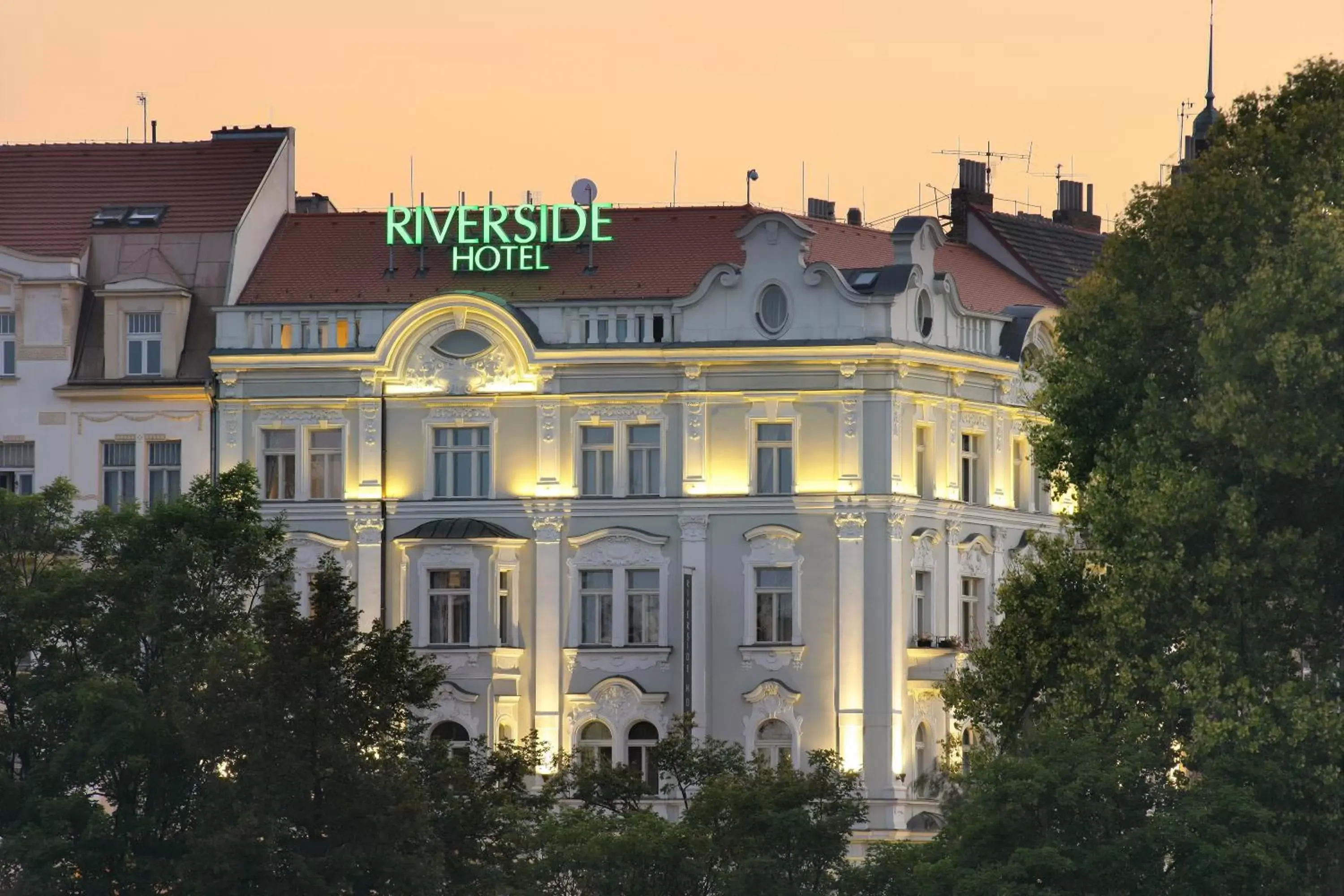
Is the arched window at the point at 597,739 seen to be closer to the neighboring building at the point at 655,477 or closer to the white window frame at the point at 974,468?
the neighboring building at the point at 655,477

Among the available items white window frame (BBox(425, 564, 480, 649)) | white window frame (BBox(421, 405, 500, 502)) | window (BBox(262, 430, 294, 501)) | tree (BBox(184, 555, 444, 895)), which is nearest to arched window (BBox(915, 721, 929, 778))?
white window frame (BBox(425, 564, 480, 649))

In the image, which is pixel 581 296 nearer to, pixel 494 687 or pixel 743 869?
pixel 494 687

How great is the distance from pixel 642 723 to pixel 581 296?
1110 centimetres

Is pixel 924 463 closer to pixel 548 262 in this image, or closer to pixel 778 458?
pixel 778 458

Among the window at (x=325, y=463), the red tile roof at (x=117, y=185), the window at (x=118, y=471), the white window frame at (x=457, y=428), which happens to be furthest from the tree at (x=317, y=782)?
the red tile roof at (x=117, y=185)

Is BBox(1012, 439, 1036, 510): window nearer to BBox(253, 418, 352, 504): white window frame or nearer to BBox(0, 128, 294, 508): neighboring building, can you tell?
BBox(253, 418, 352, 504): white window frame

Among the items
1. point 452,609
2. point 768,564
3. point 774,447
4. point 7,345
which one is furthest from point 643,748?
point 7,345

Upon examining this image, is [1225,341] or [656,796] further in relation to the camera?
[656,796]

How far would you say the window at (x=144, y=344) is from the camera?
117 meters

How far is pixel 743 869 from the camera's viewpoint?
88.8 metres

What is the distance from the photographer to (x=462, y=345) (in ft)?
378

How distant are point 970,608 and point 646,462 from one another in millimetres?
9467

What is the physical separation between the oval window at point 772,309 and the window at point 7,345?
19677 mm

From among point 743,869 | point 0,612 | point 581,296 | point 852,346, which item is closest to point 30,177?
point 581,296
